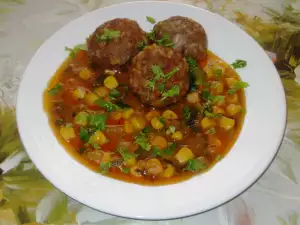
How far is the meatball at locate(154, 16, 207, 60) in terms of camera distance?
286 centimetres

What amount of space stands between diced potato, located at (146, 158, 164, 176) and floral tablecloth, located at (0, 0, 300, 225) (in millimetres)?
294

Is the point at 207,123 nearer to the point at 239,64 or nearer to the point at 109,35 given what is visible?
the point at 239,64

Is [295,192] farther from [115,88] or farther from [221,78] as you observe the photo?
[115,88]

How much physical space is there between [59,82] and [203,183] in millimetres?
1267

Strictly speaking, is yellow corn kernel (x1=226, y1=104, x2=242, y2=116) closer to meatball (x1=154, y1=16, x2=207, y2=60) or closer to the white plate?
the white plate

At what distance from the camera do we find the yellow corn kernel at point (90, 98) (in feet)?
9.09

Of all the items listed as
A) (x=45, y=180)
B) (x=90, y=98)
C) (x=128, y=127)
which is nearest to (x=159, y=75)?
(x=128, y=127)

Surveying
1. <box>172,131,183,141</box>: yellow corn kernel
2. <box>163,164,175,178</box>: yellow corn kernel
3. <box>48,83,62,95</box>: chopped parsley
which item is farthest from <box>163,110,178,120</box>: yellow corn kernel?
<box>48,83,62,95</box>: chopped parsley

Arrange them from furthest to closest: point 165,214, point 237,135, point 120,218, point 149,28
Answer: point 149,28, point 237,135, point 120,218, point 165,214

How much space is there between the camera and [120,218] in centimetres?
238

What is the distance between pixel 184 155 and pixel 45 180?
35.2 inches

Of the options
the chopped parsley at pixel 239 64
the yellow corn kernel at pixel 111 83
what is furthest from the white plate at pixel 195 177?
the yellow corn kernel at pixel 111 83

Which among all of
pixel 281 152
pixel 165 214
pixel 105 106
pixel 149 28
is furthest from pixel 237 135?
pixel 149 28

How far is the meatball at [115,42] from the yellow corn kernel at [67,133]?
590 mm
